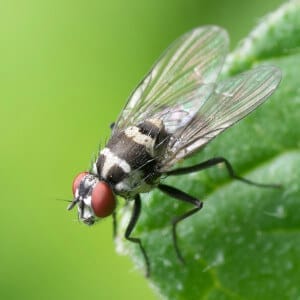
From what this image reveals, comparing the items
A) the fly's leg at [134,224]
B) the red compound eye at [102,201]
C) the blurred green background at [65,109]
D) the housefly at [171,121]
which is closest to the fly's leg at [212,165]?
the housefly at [171,121]

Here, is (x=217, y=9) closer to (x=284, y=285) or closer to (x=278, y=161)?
(x=278, y=161)

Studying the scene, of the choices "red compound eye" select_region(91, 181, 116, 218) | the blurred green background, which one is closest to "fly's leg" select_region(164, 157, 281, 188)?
"red compound eye" select_region(91, 181, 116, 218)

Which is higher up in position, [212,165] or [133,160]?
[133,160]

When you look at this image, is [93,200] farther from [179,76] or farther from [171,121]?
[179,76]

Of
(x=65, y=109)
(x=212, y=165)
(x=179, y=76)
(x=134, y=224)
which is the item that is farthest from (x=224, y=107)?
(x=65, y=109)

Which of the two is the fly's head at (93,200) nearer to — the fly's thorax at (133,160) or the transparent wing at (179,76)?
the fly's thorax at (133,160)

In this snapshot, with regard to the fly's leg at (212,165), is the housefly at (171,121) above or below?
above
